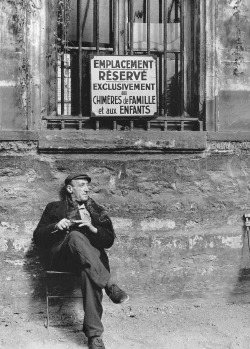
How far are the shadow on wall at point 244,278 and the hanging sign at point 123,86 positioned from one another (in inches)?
62.9

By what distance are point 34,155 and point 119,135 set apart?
2.80 ft

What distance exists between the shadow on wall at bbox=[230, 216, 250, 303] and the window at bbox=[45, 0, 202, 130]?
125 centimetres

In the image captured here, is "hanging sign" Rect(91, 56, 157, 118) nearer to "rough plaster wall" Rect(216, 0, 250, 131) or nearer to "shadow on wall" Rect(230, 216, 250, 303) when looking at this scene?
"rough plaster wall" Rect(216, 0, 250, 131)

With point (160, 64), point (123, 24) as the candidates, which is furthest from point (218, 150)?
point (123, 24)

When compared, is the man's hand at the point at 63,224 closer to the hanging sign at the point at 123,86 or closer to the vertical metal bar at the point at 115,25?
the hanging sign at the point at 123,86

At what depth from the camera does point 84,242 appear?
5.66 m

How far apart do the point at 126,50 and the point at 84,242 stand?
7.37ft

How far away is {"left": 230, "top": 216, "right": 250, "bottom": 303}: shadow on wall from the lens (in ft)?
22.2

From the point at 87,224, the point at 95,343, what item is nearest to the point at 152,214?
the point at 87,224

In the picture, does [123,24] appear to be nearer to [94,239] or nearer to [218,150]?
[218,150]

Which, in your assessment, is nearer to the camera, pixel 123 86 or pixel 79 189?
pixel 79 189

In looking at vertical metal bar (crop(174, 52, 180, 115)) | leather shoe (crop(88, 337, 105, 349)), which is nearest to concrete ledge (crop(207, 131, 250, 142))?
vertical metal bar (crop(174, 52, 180, 115))

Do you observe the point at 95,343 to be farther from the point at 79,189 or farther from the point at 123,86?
the point at 123,86

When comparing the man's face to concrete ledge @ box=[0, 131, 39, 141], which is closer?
the man's face
